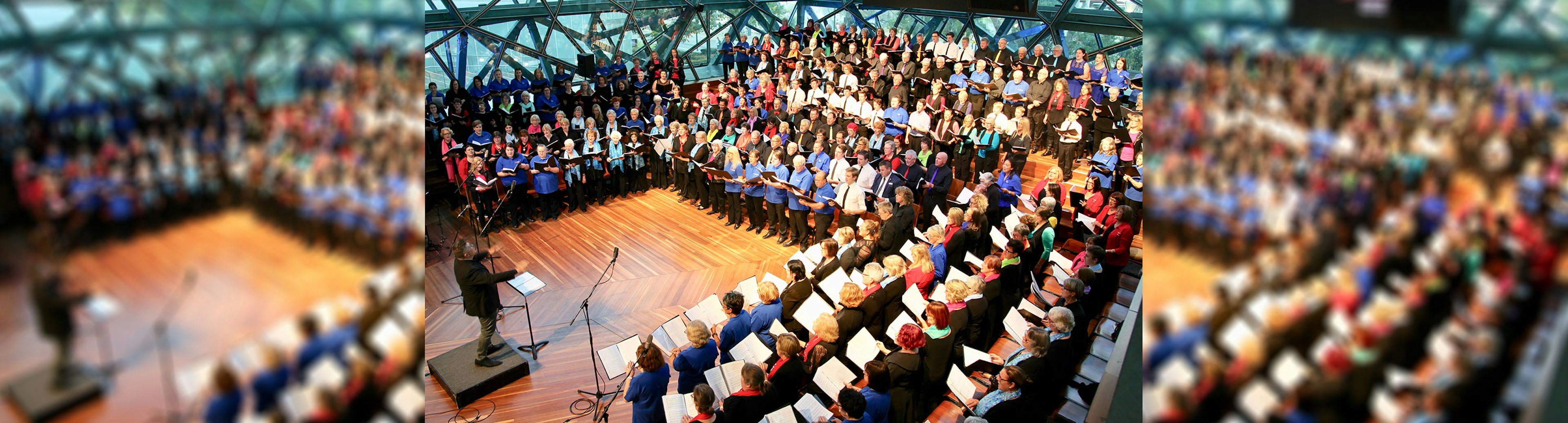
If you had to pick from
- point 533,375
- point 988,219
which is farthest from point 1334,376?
point 988,219

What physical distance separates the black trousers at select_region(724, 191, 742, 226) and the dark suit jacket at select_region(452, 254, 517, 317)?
4.40 m

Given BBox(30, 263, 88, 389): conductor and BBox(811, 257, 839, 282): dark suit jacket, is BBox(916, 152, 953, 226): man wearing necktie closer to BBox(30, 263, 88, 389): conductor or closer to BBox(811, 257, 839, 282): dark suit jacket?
BBox(811, 257, 839, 282): dark suit jacket

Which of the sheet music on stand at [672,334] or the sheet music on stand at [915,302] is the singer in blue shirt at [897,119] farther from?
the sheet music on stand at [672,334]

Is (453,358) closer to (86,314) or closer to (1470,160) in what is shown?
(86,314)

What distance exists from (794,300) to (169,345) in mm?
6053

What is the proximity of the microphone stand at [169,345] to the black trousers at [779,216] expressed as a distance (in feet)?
31.1

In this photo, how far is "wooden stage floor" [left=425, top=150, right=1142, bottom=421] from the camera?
6602 millimetres

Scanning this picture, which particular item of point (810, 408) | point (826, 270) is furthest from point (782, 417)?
point (826, 270)

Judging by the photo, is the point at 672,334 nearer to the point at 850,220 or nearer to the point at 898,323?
the point at 898,323

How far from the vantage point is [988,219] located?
792cm

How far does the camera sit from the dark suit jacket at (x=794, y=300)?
6.60 meters

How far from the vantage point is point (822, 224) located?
9438mm

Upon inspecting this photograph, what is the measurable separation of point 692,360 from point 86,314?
197 inches

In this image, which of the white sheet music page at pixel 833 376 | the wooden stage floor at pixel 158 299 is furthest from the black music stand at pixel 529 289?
the wooden stage floor at pixel 158 299
